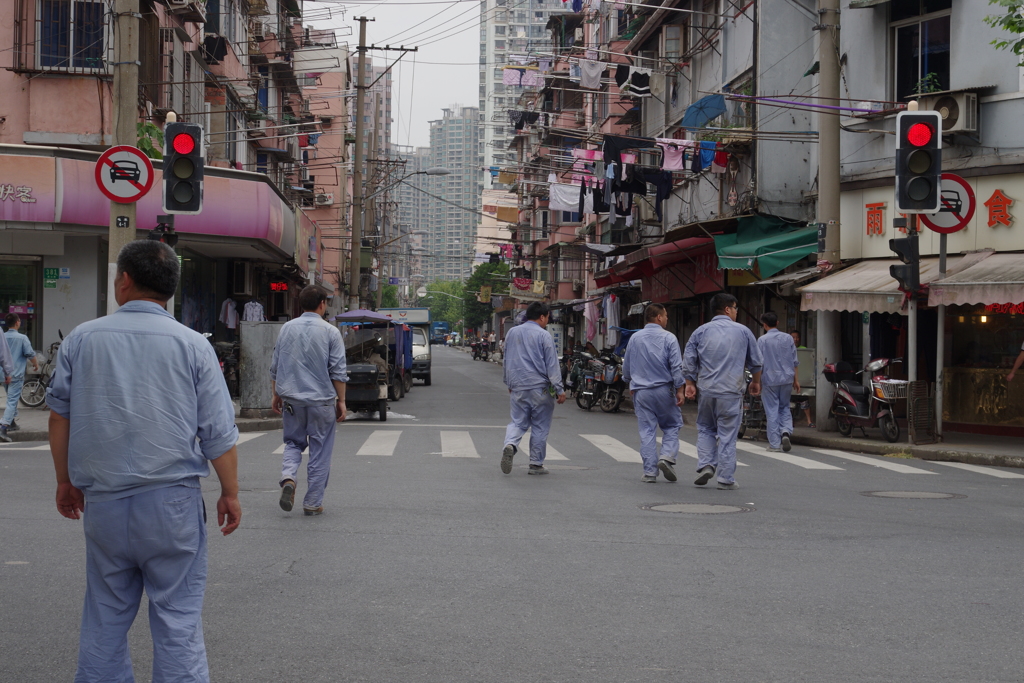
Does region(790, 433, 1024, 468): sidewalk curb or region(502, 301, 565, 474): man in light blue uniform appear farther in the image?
region(790, 433, 1024, 468): sidewalk curb

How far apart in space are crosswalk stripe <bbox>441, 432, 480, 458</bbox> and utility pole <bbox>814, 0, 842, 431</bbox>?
6490mm

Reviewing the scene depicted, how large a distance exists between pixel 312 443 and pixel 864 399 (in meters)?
11.0

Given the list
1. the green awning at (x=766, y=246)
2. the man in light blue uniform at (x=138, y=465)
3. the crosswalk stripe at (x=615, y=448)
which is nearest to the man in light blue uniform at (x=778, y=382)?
the crosswalk stripe at (x=615, y=448)

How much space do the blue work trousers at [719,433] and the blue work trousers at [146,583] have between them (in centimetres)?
757

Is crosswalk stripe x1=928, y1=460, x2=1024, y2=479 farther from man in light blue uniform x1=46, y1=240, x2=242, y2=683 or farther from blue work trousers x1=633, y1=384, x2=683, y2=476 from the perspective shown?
man in light blue uniform x1=46, y1=240, x2=242, y2=683

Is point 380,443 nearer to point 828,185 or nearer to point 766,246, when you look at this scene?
point 828,185

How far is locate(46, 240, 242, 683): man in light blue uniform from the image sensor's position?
3.86m

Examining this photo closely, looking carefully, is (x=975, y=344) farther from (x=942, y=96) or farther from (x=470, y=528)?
(x=470, y=528)

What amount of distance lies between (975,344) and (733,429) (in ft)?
29.4

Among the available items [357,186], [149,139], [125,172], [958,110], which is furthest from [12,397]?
[357,186]

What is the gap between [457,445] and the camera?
15352 mm

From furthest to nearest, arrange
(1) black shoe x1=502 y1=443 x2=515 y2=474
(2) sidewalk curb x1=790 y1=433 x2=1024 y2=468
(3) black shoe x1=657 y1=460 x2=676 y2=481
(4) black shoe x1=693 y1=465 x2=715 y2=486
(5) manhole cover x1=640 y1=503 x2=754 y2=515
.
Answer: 1. (2) sidewalk curb x1=790 y1=433 x2=1024 y2=468
2. (1) black shoe x1=502 y1=443 x2=515 y2=474
3. (3) black shoe x1=657 y1=460 x2=676 y2=481
4. (4) black shoe x1=693 y1=465 x2=715 y2=486
5. (5) manhole cover x1=640 y1=503 x2=754 y2=515

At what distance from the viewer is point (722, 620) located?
18.6 ft

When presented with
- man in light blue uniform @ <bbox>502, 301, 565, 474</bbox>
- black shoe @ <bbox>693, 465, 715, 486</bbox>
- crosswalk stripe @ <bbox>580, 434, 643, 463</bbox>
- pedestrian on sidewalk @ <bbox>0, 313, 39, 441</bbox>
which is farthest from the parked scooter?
pedestrian on sidewalk @ <bbox>0, 313, 39, 441</bbox>
